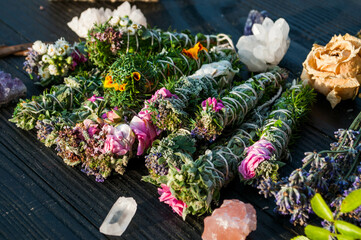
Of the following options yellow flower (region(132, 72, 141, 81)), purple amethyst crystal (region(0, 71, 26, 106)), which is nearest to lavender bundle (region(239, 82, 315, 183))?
yellow flower (region(132, 72, 141, 81))

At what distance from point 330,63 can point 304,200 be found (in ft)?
2.30

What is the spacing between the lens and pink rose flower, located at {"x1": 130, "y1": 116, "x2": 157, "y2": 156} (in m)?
1.45

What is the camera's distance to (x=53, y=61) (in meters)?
1.77

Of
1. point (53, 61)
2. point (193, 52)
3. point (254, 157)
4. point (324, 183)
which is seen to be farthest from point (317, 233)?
point (53, 61)

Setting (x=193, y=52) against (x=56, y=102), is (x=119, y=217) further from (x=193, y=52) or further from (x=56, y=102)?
(x=193, y=52)

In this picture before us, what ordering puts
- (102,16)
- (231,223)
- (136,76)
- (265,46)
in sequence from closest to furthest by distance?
(231,223) < (136,76) < (265,46) < (102,16)

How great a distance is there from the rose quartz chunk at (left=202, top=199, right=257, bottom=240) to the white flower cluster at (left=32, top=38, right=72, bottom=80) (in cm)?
93

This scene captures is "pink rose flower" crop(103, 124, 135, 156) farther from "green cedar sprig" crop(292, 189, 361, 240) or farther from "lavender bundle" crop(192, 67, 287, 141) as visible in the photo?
"green cedar sprig" crop(292, 189, 361, 240)

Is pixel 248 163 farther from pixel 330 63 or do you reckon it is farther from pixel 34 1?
pixel 34 1

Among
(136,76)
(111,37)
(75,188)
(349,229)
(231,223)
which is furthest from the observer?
(111,37)

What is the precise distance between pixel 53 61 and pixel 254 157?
936 millimetres

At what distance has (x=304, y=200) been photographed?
3.99 ft

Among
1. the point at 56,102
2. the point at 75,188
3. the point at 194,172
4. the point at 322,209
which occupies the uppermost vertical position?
the point at 322,209

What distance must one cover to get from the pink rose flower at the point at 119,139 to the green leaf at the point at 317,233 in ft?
2.10
